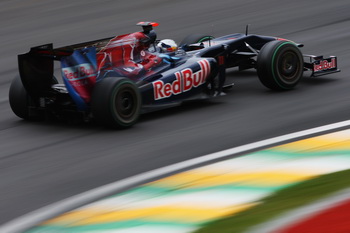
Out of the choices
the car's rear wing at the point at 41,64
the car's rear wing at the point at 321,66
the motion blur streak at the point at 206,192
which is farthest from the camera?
the car's rear wing at the point at 321,66

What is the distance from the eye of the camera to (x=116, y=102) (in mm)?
8750

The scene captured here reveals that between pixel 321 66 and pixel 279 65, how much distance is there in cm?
92

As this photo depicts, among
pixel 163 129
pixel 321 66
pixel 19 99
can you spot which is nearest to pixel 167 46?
pixel 163 129

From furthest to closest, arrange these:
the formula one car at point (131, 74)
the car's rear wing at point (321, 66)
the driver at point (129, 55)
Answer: the car's rear wing at point (321, 66) → the driver at point (129, 55) → the formula one car at point (131, 74)

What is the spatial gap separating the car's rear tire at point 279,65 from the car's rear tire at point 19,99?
3.11 meters

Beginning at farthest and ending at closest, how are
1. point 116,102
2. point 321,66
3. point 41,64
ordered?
point 321,66 → point 41,64 → point 116,102

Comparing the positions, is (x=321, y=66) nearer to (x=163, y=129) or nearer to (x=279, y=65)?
(x=279, y=65)

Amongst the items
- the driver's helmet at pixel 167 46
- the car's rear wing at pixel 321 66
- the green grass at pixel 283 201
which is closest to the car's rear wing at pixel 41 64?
the driver's helmet at pixel 167 46

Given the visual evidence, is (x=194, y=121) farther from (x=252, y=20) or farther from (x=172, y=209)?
(x=252, y=20)

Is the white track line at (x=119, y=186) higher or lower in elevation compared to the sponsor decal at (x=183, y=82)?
lower

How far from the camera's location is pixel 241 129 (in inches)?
344

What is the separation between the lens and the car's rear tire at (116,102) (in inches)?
340

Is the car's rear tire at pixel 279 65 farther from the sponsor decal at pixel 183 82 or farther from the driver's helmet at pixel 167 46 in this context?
the driver's helmet at pixel 167 46

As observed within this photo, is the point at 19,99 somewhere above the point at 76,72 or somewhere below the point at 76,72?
below
